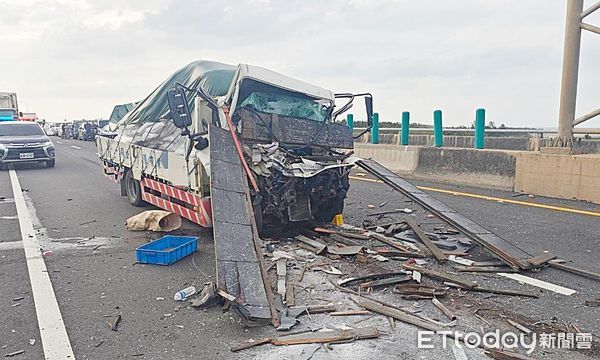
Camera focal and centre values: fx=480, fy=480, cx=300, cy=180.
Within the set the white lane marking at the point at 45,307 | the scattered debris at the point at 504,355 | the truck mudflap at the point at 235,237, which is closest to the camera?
the scattered debris at the point at 504,355

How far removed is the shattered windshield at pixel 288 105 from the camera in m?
6.99

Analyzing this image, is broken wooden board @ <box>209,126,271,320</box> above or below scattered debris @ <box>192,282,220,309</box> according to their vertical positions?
above

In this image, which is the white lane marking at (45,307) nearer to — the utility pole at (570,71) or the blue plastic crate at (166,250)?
the blue plastic crate at (166,250)

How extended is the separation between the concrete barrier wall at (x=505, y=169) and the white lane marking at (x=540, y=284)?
203 inches

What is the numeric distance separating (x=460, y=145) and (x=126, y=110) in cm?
1015

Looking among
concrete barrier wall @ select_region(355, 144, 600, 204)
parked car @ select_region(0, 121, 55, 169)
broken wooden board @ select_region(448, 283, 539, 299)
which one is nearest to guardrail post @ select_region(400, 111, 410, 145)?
concrete barrier wall @ select_region(355, 144, 600, 204)

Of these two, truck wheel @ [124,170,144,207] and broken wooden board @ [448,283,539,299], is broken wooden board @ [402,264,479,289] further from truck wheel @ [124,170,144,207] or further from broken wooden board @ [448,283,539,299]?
truck wheel @ [124,170,144,207]

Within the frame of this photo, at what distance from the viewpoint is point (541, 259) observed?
18.4 ft

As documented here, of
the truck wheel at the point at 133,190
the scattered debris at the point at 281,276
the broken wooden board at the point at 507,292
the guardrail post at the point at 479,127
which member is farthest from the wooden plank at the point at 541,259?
the truck wheel at the point at 133,190

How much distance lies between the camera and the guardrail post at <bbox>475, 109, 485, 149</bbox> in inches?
470

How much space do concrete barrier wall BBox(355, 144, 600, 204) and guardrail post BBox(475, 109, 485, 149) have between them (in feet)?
1.16

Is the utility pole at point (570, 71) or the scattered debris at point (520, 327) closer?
the scattered debris at point (520, 327)

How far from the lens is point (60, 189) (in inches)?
492

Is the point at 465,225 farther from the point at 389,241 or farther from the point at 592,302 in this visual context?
the point at 592,302
